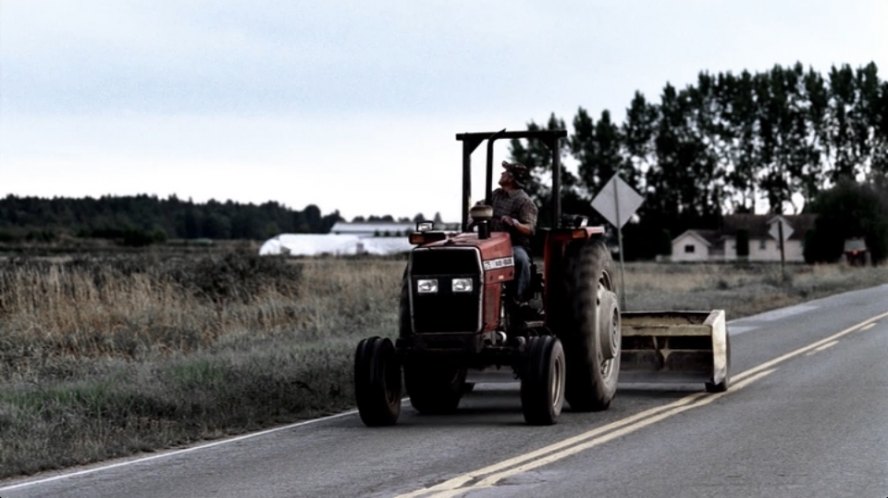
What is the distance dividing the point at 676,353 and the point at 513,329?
114 inches

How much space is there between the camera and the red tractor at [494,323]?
12516 millimetres

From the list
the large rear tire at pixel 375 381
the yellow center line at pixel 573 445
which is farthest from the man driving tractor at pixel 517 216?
the yellow center line at pixel 573 445

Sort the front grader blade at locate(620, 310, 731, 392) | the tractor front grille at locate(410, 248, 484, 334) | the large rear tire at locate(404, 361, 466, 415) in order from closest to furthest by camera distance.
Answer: the tractor front grille at locate(410, 248, 484, 334)
the large rear tire at locate(404, 361, 466, 415)
the front grader blade at locate(620, 310, 731, 392)

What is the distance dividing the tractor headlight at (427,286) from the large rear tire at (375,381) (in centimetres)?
65

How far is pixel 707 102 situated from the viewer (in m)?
110

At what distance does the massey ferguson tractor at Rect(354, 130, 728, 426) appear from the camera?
41.1 ft

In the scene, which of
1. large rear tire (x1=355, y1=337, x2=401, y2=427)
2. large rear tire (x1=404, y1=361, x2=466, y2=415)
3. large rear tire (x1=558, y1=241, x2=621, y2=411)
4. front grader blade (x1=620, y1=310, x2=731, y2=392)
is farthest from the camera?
front grader blade (x1=620, y1=310, x2=731, y2=392)

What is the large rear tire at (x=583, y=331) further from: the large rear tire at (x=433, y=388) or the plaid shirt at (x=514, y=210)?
the large rear tire at (x=433, y=388)

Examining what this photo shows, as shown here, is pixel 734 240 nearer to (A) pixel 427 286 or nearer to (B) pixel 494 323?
(B) pixel 494 323

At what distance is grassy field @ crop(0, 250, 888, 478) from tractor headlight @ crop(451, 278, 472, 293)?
243 cm

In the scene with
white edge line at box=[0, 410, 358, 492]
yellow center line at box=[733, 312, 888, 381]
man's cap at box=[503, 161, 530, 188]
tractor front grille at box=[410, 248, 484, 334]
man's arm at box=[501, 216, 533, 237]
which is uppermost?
man's cap at box=[503, 161, 530, 188]

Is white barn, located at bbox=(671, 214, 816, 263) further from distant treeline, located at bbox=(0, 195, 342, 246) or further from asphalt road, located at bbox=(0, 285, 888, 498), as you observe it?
asphalt road, located at bbox=(0, 285, 888, 498)

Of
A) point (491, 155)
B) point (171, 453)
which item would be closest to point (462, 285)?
point (491, 155)

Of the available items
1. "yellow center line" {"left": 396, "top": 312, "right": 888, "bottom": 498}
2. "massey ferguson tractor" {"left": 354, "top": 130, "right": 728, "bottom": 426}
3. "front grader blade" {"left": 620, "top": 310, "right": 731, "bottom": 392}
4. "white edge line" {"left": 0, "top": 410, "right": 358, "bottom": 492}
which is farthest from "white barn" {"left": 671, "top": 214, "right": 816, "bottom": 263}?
"white edge line" {"left": 0, "top": 410, "right": 358, "bottom": 492}
